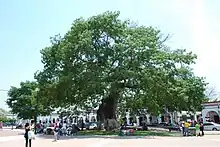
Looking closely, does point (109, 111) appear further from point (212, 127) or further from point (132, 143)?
point (212, 127)

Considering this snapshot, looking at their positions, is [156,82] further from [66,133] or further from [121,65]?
[66,133]

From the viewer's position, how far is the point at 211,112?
195 feet

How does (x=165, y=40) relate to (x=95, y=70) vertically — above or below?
above

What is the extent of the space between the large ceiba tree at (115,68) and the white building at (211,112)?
2157cm

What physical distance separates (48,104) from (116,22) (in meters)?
12.8

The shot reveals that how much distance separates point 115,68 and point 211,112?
31.7m

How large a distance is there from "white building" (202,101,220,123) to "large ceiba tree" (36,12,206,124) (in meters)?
21.6

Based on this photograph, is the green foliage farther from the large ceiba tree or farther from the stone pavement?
the stone pavement

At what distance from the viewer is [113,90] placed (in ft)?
109

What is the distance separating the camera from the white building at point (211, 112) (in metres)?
A: 57.9

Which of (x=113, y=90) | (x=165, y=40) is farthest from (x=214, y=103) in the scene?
(x=113, y=90)

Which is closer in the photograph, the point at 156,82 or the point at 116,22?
the point at 156,82

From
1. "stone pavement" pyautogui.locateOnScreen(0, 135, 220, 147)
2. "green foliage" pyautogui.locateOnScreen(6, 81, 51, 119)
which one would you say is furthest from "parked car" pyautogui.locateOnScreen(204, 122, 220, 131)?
"green foliage" pyautogui.locateOnScreen(6, 81, 51, 119)

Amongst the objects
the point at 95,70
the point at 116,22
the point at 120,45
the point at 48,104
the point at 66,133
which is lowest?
the point at 66,133
